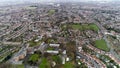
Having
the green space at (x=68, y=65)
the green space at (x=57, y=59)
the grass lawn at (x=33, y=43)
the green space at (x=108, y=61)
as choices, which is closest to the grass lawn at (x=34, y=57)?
the green space at (x=57, y=59)

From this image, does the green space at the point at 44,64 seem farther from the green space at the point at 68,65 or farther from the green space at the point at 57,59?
the green space at the point at 68,65

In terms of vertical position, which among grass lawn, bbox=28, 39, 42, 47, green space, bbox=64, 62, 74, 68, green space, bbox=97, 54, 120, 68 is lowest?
green space, bbox=97, 54, 120, 68

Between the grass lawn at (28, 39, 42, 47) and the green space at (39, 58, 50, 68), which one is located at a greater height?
the grass lawn at (28, 39, 42, 47)

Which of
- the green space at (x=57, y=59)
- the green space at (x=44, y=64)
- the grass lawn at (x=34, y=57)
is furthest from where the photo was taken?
the grass lawn at (x=34, y=57)

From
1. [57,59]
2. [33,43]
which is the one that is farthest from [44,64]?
[33,43]

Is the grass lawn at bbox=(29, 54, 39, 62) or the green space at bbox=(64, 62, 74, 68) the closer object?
the green space at bbox=(64, 62, 74, 68)

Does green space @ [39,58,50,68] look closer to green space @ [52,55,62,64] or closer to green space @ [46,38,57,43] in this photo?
green space @ [52,55,62,64]

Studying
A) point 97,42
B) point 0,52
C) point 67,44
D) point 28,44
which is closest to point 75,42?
point 67,44

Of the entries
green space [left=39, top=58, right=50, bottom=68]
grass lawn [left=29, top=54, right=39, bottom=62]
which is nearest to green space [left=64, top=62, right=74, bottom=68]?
green space [left=39, top=58, right=50, bottom=68]

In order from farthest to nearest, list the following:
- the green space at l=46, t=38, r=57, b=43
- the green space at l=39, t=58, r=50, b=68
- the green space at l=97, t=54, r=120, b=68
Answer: the green space at l=46, t=38, r=57, b=43, the green space at l=97, t=54, r=120, b=68, the green space at l=39, t=58, r=50, b=68

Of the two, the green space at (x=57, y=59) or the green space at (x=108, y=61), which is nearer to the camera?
the green space at (x=57, y=59)

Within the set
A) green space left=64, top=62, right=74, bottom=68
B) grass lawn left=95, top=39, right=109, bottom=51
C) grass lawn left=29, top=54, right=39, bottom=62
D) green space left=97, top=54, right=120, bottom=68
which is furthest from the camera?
grass lawn left=95, top=39, right=109, bottom=51
